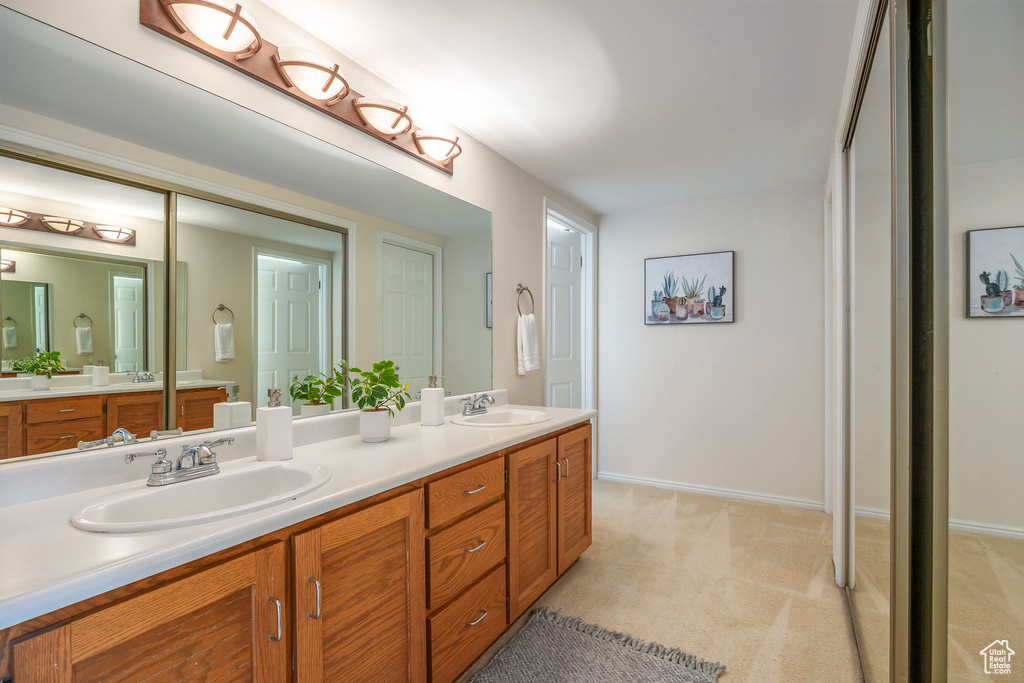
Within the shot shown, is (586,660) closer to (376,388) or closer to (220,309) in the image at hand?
(376,388)

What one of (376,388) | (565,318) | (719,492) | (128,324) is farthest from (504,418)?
(719,492)

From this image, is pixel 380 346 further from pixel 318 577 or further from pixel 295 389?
pixel 318 577

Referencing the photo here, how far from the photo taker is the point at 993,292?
664 millimetres

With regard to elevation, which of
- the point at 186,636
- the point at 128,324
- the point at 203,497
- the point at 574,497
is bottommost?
the point at 574,497

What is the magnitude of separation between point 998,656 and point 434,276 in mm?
2135

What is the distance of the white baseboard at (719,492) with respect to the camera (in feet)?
11.5

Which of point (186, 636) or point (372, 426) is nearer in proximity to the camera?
point (186, 636)

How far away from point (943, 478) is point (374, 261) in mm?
1873

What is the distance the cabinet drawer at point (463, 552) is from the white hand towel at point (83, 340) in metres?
1.04

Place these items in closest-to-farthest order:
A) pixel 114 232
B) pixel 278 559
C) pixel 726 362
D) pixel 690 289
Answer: pixel 278 559, pixel 114 232, pixel 726 362, pixel 690 289

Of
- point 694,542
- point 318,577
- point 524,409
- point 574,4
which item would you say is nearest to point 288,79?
point 574,4

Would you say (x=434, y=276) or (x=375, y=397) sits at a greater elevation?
(x=434, y=276)

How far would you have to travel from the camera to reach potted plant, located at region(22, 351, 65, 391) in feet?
3.92

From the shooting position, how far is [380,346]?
6.90 ft
